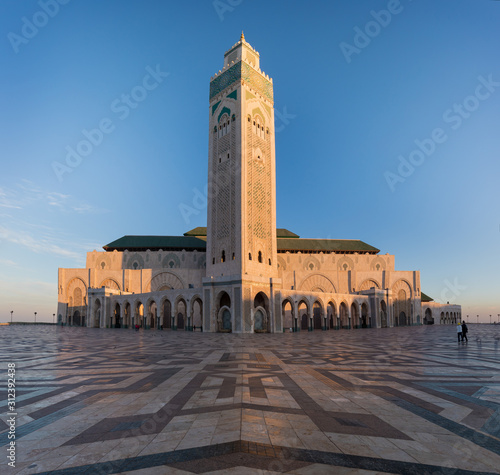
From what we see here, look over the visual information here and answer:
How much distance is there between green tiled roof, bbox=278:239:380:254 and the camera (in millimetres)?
55219

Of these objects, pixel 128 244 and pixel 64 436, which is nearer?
pixel 64 436

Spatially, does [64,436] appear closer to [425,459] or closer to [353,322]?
[425,459]

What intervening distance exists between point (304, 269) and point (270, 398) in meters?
48.0

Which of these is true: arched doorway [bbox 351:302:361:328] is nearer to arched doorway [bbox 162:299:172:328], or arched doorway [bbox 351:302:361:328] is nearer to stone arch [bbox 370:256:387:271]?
stone arch [bbox 370:256:387:271]

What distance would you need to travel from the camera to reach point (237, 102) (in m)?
37.1

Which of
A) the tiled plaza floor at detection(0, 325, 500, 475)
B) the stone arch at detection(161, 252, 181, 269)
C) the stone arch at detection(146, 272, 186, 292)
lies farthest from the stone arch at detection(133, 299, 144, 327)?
the tiled plaza floor at detection(0, 325, 500, 475)

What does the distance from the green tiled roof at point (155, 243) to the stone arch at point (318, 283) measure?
16970mm

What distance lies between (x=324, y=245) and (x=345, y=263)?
4.38m

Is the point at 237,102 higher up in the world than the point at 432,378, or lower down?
higher up

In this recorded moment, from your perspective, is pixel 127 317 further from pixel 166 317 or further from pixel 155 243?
pixel 155 243

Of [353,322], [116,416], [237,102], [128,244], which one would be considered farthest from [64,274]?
[116,416]

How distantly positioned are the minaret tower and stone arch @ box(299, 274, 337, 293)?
13.6 m

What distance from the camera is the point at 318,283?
166 feet

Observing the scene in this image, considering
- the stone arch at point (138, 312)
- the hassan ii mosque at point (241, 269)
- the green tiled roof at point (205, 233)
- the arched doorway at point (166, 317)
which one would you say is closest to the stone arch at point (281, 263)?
the hassan ii mosque at point (241, 269)
